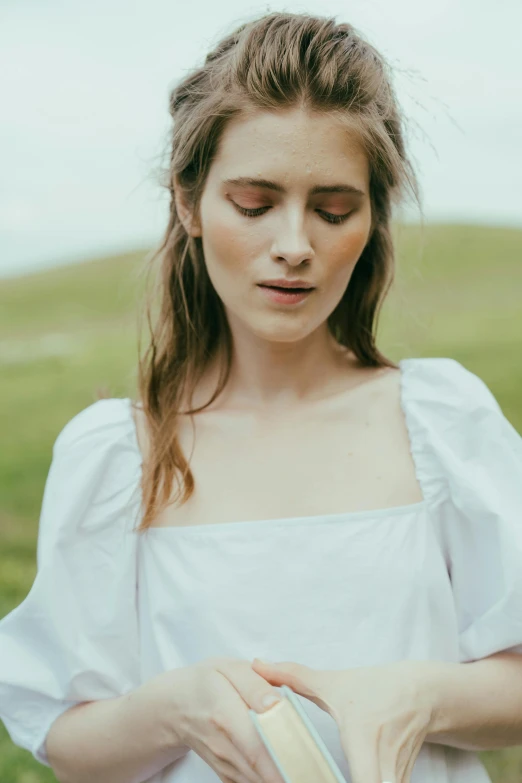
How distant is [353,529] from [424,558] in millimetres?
96

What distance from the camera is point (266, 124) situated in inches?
48.0

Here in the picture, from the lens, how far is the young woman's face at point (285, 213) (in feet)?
3.95

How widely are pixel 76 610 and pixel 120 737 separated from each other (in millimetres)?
170

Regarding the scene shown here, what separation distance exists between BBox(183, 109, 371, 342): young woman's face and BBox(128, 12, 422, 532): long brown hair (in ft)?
0.11

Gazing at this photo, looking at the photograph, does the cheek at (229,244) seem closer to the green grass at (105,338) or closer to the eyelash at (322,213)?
the eyelash at (322,213)

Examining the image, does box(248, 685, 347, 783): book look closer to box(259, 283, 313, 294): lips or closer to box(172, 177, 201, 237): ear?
box(259, 283, 313, 294): lips

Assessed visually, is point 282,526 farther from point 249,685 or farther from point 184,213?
point 184,213

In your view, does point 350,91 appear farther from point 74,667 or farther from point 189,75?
point 74,667

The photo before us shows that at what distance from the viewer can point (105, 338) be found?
5.42 metres

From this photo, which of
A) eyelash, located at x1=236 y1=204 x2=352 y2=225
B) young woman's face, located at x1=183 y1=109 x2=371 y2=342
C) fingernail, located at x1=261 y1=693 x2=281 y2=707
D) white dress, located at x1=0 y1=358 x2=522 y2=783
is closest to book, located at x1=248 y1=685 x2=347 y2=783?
fingernail, located at x1=261 y1=693 x2=281 y2=707

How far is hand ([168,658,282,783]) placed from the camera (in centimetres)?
104

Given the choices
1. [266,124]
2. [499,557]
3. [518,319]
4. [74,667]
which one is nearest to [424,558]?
[499,557]

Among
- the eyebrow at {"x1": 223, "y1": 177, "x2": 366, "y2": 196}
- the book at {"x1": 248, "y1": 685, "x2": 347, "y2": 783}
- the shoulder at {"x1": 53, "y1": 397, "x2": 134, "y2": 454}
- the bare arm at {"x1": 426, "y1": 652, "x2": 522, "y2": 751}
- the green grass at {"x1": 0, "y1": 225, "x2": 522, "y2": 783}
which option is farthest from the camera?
the green grass at {"x1": 0, "y1": 225, "x2": 522, "y2": 783}

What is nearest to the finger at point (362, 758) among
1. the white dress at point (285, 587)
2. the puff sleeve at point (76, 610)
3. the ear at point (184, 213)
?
the white dress at point (285, 587)
